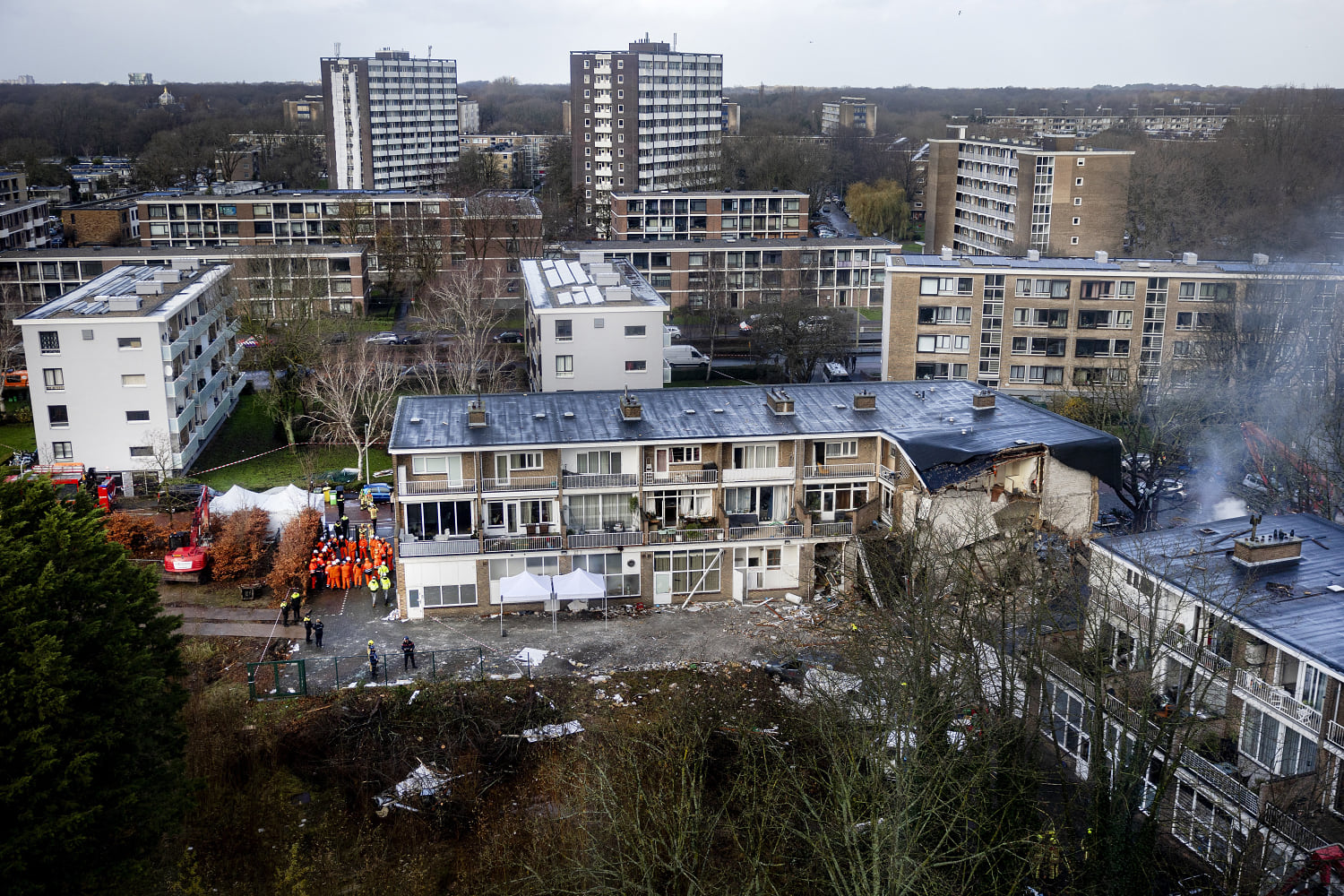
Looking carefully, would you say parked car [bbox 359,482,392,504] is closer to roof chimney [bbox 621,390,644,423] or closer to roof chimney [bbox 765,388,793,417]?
roof chimney [bbox 621,390,644,423]

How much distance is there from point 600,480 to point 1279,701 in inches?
707

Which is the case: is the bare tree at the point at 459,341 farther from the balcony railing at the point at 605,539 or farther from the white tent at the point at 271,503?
the balcony railing at the point at 605,539

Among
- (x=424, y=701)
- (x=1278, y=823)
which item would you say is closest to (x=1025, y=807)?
(x=1278, y=823)

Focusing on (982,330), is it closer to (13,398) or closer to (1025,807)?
(1025,807)

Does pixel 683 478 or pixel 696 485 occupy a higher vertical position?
pixel 683 478

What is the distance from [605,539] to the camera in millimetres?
32219

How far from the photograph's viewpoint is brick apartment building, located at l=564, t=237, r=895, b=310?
72312 mm

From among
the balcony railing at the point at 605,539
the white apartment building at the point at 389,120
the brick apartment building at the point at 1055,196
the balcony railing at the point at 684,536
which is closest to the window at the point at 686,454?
the balcony railing at the point at 684,536

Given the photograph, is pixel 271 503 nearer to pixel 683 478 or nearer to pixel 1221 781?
pixel 683 478

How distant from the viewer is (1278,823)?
61.3 feet

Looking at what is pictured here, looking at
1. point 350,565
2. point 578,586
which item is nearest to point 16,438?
point 350,565

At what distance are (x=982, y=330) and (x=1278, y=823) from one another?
3729 centimetres

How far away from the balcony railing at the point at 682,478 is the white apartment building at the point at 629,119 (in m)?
70.9

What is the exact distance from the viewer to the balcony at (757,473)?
33.2m
